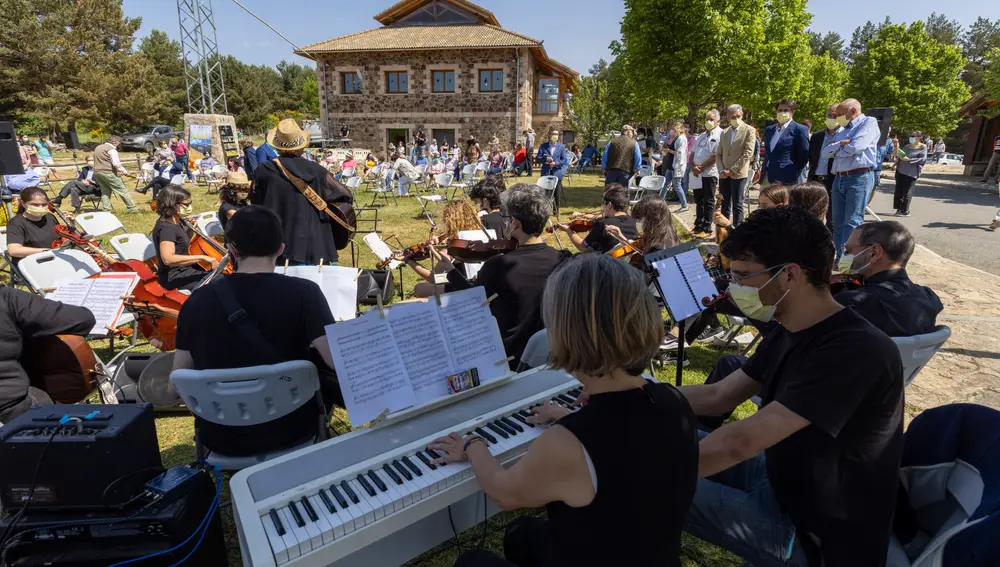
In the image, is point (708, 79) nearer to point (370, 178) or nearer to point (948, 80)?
point (370, 178)

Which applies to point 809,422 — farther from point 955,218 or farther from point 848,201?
point 955,218

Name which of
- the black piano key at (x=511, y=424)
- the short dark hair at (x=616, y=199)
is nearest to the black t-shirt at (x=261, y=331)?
the black piano key at (x=511, y=424)

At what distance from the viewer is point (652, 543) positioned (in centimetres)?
134

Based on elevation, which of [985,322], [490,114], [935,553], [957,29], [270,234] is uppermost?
[957,29]

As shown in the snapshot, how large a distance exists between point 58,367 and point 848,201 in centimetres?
747

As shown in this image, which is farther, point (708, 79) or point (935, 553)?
point (708, 79)

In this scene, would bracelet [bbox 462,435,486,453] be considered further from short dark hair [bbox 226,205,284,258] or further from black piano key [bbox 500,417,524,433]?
short dark hair [bbox 226,205,284,258]

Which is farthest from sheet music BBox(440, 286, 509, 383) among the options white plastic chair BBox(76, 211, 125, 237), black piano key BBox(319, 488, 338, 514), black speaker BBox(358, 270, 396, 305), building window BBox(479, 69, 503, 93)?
building window BBox(479, 69, 503, 93)

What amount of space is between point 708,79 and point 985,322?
1165 centimetres

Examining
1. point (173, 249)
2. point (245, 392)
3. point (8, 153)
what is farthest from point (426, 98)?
point (245, 392)

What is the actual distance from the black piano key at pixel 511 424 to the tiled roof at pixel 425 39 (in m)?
25.2

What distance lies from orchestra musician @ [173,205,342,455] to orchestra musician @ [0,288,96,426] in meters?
1.01

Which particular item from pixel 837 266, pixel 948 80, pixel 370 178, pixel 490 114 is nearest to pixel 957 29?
pixel 948 80

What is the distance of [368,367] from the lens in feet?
6.06
